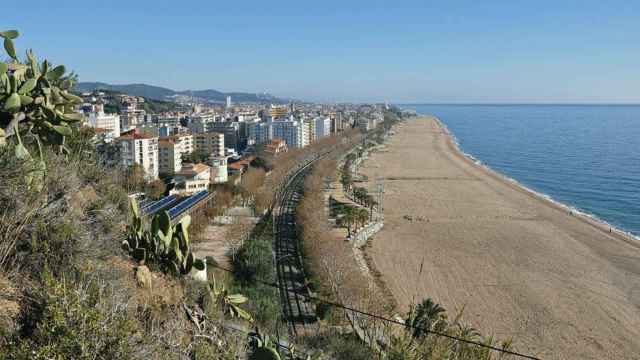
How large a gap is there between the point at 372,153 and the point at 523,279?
5074 cm

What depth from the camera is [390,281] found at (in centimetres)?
1906

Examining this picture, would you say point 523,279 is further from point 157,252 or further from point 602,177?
point 602,177

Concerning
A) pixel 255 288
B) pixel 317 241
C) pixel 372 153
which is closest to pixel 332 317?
pixel 255 288

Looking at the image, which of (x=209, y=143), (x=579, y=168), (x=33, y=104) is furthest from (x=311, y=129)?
(x=33, y=104)

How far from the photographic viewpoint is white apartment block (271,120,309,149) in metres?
69.9

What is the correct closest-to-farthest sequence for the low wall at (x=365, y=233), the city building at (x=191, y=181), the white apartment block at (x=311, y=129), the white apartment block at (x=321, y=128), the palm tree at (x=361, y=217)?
the low wall at (x=365, y=233) < the palm tree at (x=361, y=217) < the city building at (x=191, y=181) < the white apartment block at (x=311, y=129) < the white apartment block at (x=321, y=128)

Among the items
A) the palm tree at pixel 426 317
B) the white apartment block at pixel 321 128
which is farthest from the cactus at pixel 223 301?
the white apartment block at pixel 321 128

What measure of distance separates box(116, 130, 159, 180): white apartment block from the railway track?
426 inches

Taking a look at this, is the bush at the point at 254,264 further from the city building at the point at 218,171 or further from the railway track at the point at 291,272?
the city building at the point at 218,171

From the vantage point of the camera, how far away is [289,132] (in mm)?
71250

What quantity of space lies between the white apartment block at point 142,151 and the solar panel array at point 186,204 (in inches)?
259

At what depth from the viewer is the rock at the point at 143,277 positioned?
5754mm

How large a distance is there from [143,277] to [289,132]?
6593 centimetres

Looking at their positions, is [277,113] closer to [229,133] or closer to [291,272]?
[229,133]
